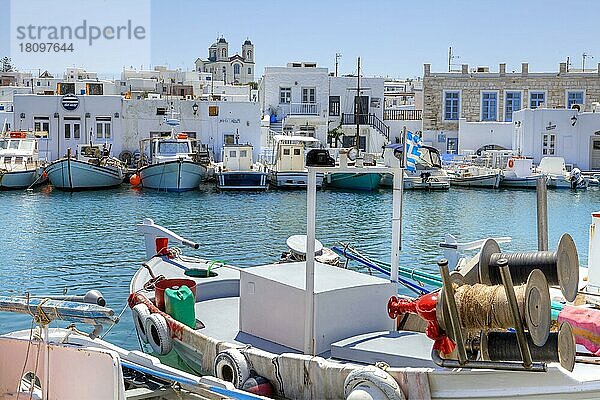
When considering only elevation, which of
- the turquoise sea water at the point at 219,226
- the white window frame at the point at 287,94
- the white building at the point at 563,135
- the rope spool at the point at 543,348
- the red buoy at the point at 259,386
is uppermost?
the white window frame at the point at 287,94

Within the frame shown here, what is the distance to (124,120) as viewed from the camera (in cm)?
4797

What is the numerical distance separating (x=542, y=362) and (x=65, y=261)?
1568 centimetres

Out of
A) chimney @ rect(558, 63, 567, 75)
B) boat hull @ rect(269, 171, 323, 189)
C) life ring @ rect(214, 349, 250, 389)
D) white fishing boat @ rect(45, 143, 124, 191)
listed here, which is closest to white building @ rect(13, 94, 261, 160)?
white fishing boat @ rect(45, 143, 124, 191)

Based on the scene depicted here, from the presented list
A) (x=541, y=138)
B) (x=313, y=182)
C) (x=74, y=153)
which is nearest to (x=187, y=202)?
(x=74, y=153)

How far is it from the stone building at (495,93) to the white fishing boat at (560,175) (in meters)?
10.7

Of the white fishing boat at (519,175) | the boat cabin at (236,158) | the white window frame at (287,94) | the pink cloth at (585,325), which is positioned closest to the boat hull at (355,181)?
the boat cabin at (236,158)

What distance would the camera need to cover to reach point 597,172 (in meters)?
46.0

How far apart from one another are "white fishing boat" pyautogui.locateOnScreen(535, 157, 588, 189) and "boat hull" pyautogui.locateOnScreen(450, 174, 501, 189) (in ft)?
8.74

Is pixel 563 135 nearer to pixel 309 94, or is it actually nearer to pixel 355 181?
pixel 355 181

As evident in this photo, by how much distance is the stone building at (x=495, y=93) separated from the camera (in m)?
54.9

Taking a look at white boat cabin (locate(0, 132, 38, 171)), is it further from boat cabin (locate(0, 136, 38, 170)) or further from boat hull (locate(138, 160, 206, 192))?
boat hull (locate(138, 160, 206, 192))

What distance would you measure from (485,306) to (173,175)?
110 feet

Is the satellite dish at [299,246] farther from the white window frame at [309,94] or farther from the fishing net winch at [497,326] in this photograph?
the white window frame at [309,94]

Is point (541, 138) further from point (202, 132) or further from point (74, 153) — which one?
point (74, 153)
